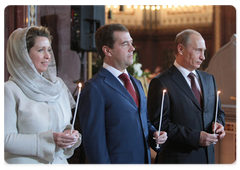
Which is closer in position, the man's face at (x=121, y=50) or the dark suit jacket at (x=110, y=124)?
the dark suit jacket at (x=110, y=124)

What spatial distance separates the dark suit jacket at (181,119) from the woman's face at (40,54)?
28.4 inches

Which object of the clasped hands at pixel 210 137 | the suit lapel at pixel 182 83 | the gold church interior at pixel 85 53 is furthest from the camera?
the gold church interior at pixel 85 53

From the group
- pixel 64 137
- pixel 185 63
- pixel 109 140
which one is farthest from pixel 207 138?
pixel 64 137

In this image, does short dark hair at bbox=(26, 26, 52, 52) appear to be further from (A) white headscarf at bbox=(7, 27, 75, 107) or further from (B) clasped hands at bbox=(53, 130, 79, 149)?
(B) clasped hands at bbox=(53, 130, 79, 149)

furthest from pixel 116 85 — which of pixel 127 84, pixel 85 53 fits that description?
pixel 85 53

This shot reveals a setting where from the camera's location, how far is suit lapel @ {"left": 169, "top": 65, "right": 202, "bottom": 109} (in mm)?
1966

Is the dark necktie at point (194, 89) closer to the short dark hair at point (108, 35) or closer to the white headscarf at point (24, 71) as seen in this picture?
the short dark hair at point (108, 35)

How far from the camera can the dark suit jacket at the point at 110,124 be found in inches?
61.7

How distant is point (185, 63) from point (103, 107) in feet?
2.42

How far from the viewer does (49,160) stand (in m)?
1.62

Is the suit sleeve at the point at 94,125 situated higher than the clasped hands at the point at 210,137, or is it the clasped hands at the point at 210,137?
the suit sleeve at the point at 94,125

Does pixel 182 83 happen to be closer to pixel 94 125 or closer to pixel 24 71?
pixel 94 125

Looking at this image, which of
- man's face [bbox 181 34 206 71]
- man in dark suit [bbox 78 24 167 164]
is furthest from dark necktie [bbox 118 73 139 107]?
man's face [bbox 181 34 206 71]

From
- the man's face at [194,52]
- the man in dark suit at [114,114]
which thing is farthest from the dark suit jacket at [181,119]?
the man in dark suit at [114,114]
